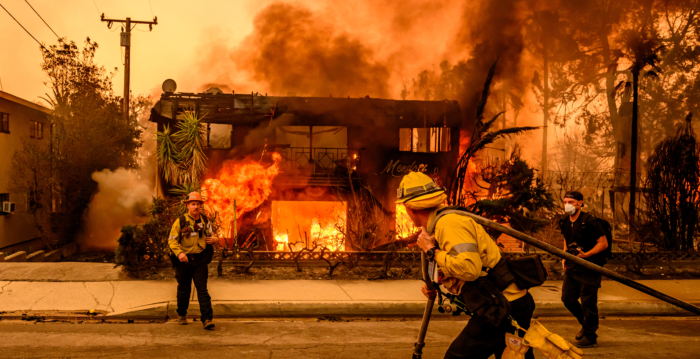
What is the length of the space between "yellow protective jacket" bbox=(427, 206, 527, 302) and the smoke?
17.8 metres

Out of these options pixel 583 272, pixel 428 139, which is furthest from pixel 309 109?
pixel 583 272

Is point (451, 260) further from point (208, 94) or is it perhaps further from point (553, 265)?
point (208, 94)

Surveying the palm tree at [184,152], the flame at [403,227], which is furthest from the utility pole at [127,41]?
the flame at [403,227]

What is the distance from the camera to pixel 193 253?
613 cm

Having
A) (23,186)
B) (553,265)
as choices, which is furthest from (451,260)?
(23,186)

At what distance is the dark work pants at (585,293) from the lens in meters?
5.57

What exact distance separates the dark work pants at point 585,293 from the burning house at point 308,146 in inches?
391

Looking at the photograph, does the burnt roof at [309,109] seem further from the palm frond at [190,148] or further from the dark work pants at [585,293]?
the dark work pants at [585,293]

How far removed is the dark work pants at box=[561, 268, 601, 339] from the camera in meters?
5.57

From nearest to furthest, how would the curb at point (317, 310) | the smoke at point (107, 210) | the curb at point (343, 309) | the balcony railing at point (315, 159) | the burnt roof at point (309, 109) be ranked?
the curb at point (317, 310), the curb at point (343, 309), the burnt roof at point (309, 109), the balcony railing at point (315, 159), the smoke at point (107, 210)

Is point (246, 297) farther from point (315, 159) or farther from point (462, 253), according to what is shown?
point (315, 159)

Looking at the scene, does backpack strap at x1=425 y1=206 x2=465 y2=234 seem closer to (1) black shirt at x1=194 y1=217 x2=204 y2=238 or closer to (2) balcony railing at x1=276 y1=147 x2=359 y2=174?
(1) black shirt at x1=194 y1=217 x2=204 y2=238

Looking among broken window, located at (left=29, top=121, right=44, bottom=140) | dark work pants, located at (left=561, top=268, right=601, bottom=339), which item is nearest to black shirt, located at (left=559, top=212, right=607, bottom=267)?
dark work pants, located at (left=561, top=268, right=601, bottom=339)

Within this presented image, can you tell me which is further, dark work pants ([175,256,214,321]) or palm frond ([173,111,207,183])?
palm frond ([173,111,207,183])
